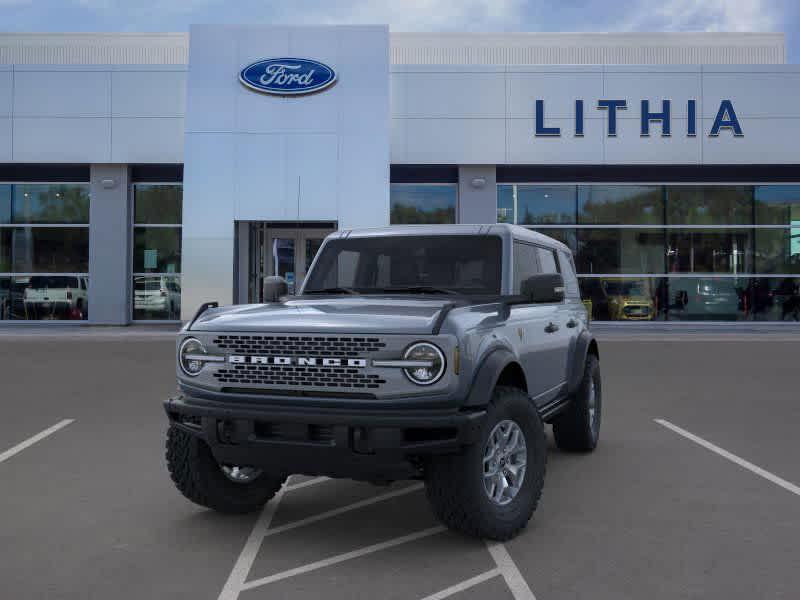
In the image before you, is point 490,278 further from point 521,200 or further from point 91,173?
point 91,173

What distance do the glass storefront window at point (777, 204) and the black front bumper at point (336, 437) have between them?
2323 centimetres

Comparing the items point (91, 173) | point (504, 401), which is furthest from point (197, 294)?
point (504, 401)

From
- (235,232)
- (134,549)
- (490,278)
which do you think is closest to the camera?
(134,549)

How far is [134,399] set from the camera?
10570mm

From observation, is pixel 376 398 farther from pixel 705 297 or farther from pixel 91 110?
pixel 705 297

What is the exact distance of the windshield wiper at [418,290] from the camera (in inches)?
218

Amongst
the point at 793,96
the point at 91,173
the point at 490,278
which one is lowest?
the point at 490,278

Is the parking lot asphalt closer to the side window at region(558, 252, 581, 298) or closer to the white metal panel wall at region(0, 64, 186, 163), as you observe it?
the side window at region(558, 252, 581, 298)

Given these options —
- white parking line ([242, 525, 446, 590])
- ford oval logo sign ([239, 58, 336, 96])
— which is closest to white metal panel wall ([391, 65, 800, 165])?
ford oval logo sign ([239, 58, 336, 96])

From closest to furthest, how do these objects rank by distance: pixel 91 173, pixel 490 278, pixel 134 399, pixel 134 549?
pixel 134 549 → pixel 490 278 → pixel 134 399 → pixel 91 173

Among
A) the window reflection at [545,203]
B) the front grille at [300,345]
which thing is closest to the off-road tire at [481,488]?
the front grille at [300,345]

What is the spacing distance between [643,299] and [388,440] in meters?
22.0

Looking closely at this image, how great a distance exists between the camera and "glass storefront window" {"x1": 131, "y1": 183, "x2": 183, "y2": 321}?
81.3 feet

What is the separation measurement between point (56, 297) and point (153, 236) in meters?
3.46
